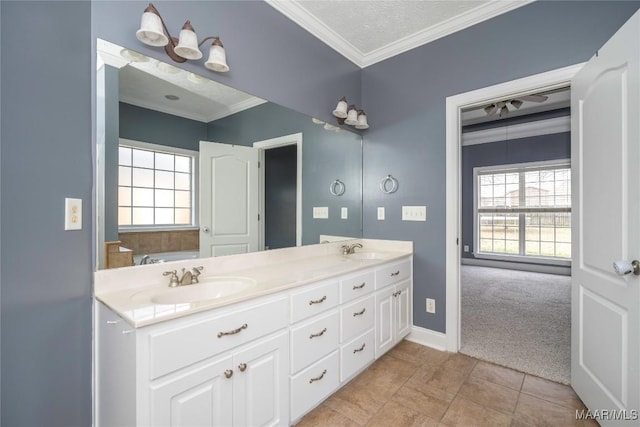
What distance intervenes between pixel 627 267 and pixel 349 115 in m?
2.03

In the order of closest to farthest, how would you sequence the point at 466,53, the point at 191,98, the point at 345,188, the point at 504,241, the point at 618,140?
the point at 618,140, the point at 191,98, the point at 466,53, the point at 345,188, the point at 504,241

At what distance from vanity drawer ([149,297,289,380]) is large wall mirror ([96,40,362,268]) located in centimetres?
56

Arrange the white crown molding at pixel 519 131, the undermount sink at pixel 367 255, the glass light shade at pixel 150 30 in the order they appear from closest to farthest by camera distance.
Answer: the glass light shade at pixel 150 30, the undermount sink at pixel 367 255, the white crown molding at pixel 519 131

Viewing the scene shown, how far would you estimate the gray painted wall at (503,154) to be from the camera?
5129mm

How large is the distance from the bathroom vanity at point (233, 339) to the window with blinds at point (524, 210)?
4.98 m

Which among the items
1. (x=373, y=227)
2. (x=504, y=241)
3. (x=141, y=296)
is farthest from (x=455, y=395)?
(x=504, y=241)

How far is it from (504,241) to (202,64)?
20.6ft

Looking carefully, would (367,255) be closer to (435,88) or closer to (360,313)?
(360,313)

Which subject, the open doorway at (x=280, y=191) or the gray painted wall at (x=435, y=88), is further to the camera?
the open doorway at (x=280, y=191)

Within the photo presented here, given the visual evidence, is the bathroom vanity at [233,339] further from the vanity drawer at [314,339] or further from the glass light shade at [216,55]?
the glass light shade at [216,55]

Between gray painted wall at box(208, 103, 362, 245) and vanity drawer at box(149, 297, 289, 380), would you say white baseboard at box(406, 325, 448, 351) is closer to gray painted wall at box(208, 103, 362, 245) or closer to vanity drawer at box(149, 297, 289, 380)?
gray painted wall at box(208, 103, 362, 245)

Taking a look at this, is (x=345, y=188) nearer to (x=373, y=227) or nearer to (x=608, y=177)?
(x=373, y=227)

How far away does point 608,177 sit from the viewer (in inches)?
56.9

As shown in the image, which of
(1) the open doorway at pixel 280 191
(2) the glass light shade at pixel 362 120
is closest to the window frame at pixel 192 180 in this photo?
(1) the open doorway at pixel 280 191
